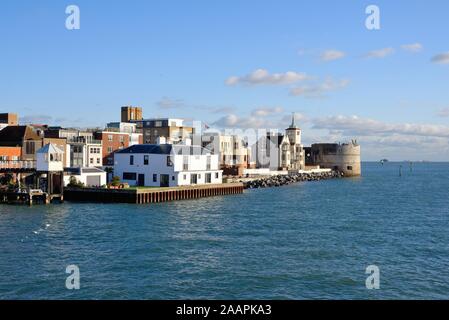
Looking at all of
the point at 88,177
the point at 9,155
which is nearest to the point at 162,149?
the point at 88,177

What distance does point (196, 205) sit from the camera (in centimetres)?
6412

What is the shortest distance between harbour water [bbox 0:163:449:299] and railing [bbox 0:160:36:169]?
16071mm

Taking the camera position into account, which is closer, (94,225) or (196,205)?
(94,225)

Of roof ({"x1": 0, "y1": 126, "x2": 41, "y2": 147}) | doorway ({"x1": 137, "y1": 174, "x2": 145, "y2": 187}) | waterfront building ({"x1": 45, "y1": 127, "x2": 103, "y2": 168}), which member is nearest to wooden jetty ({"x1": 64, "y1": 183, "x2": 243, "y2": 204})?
doorway ({"x1": 137, "y1": 174, "x2": 145, "y2": 187})

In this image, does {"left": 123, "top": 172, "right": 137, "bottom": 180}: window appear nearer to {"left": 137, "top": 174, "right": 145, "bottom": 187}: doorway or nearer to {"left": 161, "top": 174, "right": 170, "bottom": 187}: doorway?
{"left": 137, "top": 174, "right": 145, "bottom": 187}: doorway

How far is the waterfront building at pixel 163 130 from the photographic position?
4749 inches

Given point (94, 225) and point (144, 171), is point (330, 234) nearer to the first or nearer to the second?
point (94, 225)

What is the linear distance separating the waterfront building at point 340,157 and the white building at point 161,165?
96.2 m

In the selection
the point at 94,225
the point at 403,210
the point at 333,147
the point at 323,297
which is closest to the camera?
the point at 323,297

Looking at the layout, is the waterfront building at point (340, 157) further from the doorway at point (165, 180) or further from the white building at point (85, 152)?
the doorway at point (165, 180)

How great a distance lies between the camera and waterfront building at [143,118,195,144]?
12062cm

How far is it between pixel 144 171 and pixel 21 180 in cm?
1751

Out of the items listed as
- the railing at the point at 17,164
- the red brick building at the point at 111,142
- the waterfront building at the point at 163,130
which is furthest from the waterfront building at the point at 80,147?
the waterfront building at the point at 163,130
